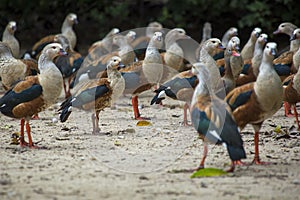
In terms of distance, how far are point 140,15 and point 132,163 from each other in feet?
35.1

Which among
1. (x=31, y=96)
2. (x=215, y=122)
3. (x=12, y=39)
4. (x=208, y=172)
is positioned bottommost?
(x=208, y=172)

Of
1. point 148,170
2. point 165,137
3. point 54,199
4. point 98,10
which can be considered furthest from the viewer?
point 98,10

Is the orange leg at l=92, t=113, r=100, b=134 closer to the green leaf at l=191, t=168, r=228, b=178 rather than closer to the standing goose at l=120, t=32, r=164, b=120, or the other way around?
the standing goose at l=120, t=32, r=164, b=120

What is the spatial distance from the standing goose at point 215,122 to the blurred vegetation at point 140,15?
8598mm

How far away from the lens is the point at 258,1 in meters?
15.0

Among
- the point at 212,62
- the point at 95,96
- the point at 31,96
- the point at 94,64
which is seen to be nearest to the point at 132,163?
the point at 31,96

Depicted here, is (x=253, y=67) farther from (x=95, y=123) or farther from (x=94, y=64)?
(x=95, y=123)

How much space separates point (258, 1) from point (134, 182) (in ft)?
32.1

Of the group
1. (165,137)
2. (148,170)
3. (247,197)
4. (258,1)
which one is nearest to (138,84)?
(165,137)

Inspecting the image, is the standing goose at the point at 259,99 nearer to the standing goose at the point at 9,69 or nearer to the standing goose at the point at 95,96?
the standing goose at the point at 95,96

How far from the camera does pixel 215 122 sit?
248 inches

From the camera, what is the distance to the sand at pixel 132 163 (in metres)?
5.74

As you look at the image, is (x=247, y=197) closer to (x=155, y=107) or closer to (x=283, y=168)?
(x=283, y=168)

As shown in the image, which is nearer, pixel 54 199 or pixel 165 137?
pixel 54 199
